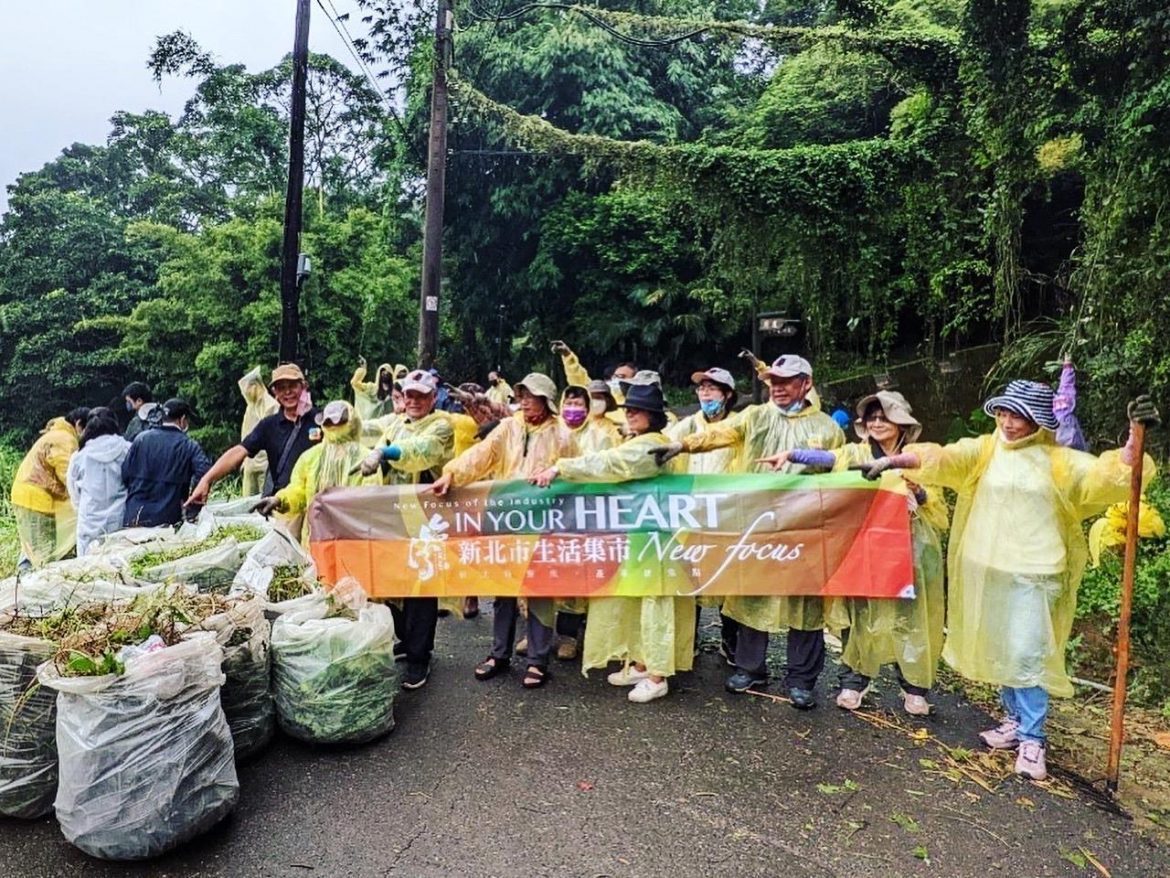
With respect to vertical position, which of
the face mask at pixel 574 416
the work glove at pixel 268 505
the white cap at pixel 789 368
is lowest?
the work glove at pixel 268 505

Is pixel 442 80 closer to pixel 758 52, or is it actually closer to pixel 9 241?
pixel 758 52

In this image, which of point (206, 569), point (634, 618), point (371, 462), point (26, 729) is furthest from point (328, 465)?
point (26, 729)

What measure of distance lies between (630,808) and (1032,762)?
1.78 meters

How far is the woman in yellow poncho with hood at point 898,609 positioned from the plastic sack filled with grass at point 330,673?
2.19 meters

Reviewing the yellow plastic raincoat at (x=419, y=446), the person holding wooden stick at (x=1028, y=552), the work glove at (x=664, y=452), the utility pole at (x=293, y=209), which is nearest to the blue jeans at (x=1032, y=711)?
the person holding wooden stick at (x=1028, y=552)

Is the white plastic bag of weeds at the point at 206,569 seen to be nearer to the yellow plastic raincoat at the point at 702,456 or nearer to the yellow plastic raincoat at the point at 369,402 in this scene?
the yellow plastic raincoat at the point at 702,456

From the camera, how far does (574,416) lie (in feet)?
15.1

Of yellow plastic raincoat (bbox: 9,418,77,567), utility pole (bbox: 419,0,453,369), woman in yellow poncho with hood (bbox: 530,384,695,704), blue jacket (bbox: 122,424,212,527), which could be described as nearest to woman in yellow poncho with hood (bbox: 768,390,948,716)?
woman in yellow poncho with hood (bbox: 530,384,695,704)

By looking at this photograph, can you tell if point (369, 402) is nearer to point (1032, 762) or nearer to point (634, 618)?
point (634, 618)

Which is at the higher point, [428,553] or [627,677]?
[428,553]

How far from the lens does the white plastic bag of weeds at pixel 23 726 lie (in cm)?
281

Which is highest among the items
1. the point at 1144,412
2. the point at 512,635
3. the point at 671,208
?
the point at 671,208

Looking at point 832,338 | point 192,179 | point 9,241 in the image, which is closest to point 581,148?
point 832,338

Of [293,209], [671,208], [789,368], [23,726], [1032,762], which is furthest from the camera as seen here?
[671,208]
